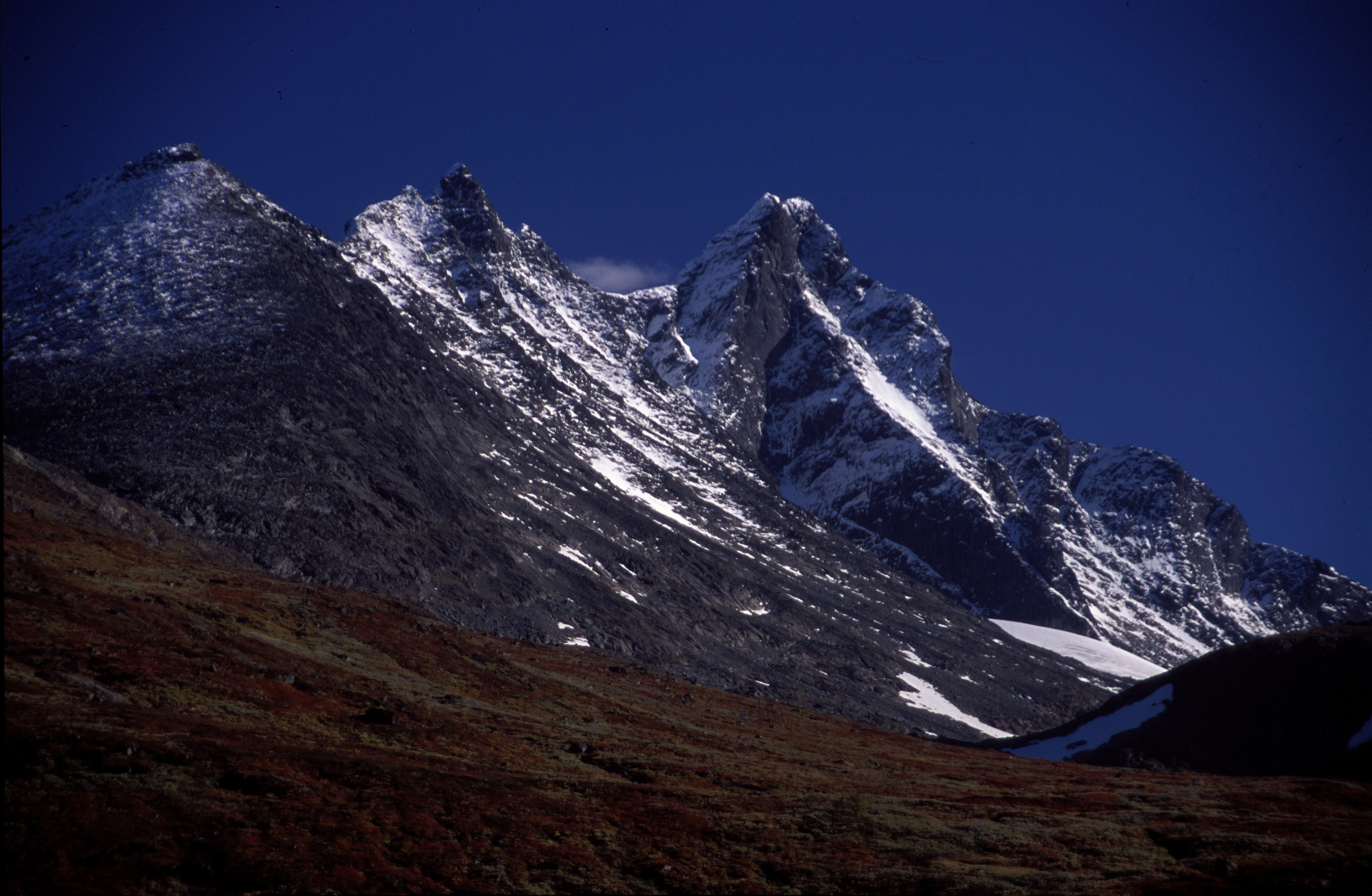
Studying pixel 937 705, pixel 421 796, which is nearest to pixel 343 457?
pixel 421 796

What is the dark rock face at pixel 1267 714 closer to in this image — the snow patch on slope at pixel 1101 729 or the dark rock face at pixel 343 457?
the snow patch on slope at pixel 1101 729

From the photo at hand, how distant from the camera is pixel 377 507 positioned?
125250 millimetres

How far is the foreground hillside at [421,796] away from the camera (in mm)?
25172

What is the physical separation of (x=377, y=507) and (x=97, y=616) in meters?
84.9

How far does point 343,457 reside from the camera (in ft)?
431

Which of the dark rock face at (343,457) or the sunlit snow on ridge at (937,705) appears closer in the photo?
the dark rock face at (343,457)

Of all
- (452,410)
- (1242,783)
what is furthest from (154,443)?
(1242,783)

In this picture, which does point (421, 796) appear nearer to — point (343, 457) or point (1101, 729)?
point (1101, 729)

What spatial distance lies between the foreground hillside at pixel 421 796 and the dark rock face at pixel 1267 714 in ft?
84.4

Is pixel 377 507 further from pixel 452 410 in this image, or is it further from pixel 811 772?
pixel 811 772

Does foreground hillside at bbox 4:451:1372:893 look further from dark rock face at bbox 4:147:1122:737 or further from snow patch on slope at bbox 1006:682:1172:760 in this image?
dark rock face at bbox 4:147:1122:737

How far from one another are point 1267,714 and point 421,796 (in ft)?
297

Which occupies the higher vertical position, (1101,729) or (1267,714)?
(1267,714)

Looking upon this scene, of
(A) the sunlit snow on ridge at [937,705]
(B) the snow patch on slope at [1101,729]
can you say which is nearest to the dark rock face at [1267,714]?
(B) the snow patch on slope at [1101,729]
